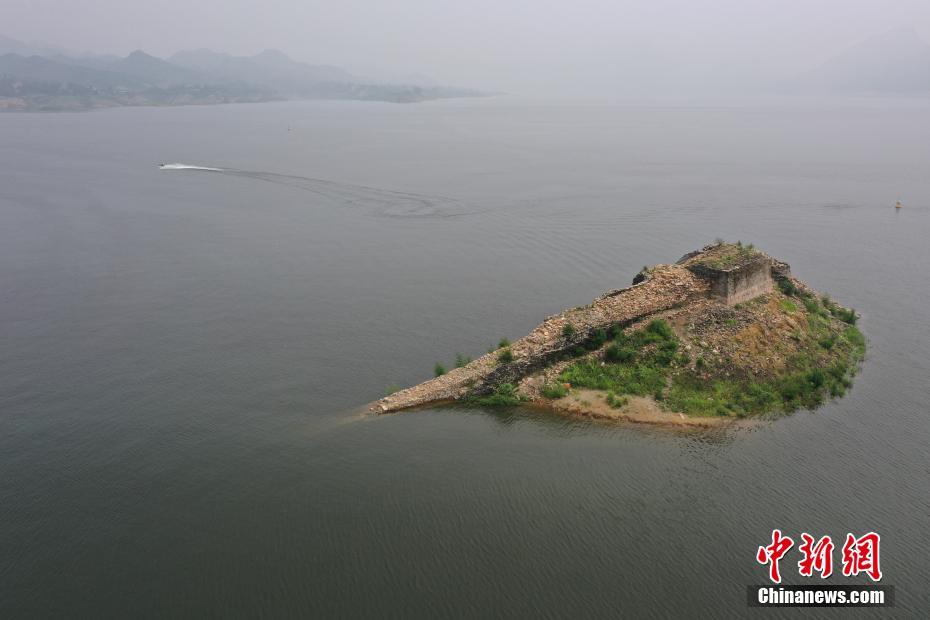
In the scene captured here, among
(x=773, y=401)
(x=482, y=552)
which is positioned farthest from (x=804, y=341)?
(x=482, y=552)

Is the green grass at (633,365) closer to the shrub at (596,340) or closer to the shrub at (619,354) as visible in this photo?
the shrub at (619,354)

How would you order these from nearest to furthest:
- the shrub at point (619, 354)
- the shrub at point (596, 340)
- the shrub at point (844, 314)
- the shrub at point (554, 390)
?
1. the shrub at point (554, 390)
2. the shrub at point (619, 354)
3. the shrub at point (596, 340)
4. the shrub at point (844, 314)

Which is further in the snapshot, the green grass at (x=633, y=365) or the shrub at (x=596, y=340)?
the shrub at (x=596, y=340)

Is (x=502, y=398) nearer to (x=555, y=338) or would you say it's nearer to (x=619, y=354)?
(x=555, y=338)

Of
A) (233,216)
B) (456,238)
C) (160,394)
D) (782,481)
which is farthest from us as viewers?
(233,216)

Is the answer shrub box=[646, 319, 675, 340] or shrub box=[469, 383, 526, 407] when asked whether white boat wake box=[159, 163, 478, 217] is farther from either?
shrub box=[469, 383, 526, 407]

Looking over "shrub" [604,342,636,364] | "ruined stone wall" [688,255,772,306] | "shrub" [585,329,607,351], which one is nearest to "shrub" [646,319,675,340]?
"shrub" [604,342,636,364]

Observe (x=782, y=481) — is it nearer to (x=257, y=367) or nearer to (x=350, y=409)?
(x=350, y=409)

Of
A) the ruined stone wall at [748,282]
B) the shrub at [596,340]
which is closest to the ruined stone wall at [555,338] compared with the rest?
the shrub at [596,340]
